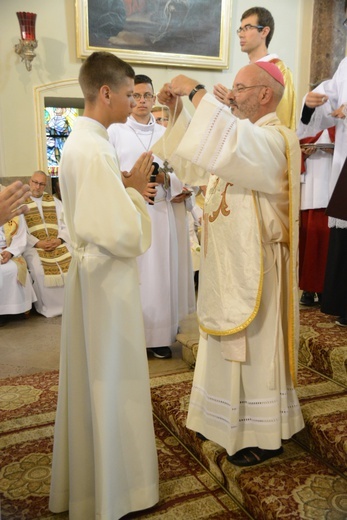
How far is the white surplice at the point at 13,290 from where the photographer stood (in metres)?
5.88

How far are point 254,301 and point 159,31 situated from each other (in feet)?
21.6

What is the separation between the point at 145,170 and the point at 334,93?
2.47 m

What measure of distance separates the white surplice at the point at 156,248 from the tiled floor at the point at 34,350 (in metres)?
0.24

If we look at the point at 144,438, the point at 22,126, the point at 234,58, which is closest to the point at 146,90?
the point at 144,438

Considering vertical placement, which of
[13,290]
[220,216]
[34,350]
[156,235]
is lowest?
[34,350]

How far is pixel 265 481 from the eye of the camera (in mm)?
2369

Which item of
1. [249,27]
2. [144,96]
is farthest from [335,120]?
[144,96]

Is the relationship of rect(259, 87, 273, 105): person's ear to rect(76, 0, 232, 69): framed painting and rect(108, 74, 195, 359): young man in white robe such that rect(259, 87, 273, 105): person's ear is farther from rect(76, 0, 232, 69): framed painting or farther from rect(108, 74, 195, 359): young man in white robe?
rect(76, 0, 232, 69): framed painting

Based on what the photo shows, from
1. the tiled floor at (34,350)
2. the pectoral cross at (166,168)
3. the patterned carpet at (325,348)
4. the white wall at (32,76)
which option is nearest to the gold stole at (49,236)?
the tiled floor at (34,350)

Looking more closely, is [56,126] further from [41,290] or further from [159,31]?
[41,290]

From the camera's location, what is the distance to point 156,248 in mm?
4227

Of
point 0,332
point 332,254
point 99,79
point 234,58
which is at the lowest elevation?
point 0,332

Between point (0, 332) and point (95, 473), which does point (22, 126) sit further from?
point (95, 473)

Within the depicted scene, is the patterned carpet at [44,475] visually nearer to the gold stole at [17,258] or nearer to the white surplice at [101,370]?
the white surplice at [101,370]
